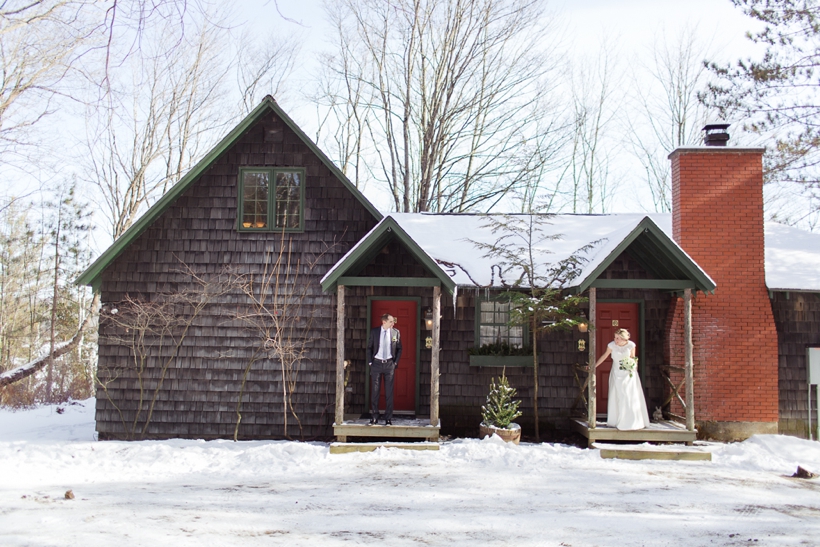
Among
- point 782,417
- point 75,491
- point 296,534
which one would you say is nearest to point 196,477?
point 75,491

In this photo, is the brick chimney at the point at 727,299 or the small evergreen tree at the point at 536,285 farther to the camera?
the brick chimney at the point at 727,299

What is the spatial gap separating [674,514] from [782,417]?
18.8 feet

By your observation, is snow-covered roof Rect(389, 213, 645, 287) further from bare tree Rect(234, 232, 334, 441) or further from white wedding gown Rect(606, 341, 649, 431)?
bare tree Rect(234, 232, 334, 441)

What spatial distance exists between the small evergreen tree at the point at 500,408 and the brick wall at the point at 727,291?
10.1 feet

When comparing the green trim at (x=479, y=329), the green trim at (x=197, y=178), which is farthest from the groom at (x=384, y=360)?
the green trim at (x=197, y=178)

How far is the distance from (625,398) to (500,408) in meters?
1.94

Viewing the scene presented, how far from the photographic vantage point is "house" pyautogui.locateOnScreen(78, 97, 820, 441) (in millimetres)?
10406

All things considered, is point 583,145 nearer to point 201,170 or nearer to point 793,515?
point 201,170

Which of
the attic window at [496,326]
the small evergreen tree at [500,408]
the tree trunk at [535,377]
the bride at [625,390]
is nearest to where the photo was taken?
the bride at [625,390]

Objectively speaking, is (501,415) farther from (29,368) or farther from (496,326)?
(29,368)

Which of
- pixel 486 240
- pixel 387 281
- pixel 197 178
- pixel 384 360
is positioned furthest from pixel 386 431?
pixel 197 178

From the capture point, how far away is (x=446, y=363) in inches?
420

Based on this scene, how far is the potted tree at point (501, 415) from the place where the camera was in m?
9.39

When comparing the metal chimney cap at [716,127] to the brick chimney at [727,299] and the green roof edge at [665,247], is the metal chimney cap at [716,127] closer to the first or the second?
the brick chimney at [727,299]
